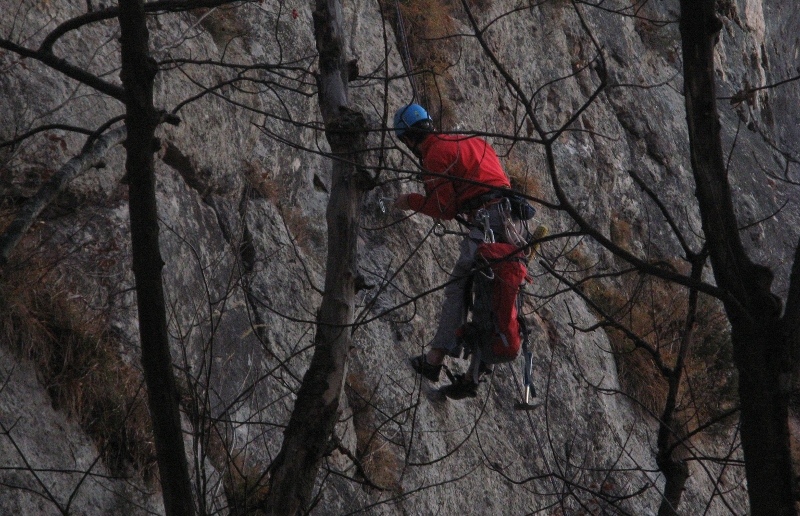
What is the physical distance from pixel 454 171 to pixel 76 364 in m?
2.54

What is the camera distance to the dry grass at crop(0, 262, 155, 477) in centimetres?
448

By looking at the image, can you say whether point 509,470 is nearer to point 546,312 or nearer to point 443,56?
point 546,312

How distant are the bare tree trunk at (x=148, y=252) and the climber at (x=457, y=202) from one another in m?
2.83

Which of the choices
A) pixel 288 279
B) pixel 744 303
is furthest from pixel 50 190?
pixel 288 279

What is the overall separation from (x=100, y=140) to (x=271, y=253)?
9.81ft

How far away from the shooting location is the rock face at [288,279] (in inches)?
167

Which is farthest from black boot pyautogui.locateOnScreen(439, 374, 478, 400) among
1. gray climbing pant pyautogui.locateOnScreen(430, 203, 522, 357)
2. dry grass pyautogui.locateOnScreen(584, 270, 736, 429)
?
dry grass pyautogui.locateOnScreen(584, 270, 736, 429)

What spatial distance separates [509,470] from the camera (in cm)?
681

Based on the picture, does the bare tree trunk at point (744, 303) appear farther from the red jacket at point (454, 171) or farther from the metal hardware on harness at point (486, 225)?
the metal hardware on harness at point (486, 225)

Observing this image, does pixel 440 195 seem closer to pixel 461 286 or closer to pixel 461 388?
pixel 461 286

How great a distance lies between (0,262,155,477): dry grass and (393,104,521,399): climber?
1.91 m

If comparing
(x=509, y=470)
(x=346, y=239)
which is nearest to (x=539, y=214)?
(x=509, y=470)

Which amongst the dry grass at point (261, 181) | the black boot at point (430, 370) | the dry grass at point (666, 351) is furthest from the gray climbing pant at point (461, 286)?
the dry grass at point (666, 351)

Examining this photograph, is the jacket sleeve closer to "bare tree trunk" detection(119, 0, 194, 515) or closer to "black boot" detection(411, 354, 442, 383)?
"black boot" detection(411, 354, 442, 383)
